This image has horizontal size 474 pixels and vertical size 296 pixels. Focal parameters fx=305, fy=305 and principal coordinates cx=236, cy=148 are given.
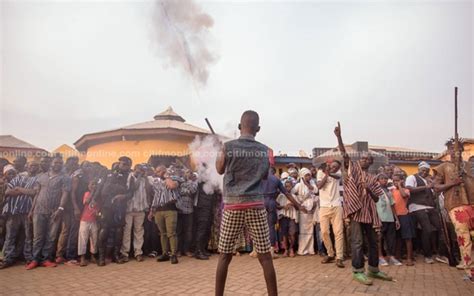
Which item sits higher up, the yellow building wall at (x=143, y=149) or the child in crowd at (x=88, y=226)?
the yellow building wall at (x=143, y=149)

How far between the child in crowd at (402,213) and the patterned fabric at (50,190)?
6.94 metres

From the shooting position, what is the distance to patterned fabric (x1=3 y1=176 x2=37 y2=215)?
603 cm

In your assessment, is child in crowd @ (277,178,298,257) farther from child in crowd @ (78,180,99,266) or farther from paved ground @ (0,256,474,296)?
child in crowd @ (78,180,99,266)

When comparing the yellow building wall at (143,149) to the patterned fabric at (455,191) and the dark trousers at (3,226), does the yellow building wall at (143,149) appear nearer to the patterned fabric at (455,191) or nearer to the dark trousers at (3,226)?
the dark trousers at (3,226)

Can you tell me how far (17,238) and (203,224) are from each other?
373 centimetres

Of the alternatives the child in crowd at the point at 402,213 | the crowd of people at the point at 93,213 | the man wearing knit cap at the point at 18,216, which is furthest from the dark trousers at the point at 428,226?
the man wearing knit cap at the point at 18,216

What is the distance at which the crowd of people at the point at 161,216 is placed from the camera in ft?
19.8

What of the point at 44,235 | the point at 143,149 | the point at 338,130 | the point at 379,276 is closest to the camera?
the point at 338,130

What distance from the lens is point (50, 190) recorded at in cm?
609

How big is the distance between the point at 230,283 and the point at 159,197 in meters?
2.68

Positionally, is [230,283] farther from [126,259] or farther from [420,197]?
[420,197]

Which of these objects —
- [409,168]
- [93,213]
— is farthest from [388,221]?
[409,168]

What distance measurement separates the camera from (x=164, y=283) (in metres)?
4.66

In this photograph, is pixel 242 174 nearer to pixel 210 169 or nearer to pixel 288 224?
pixel 210 169
